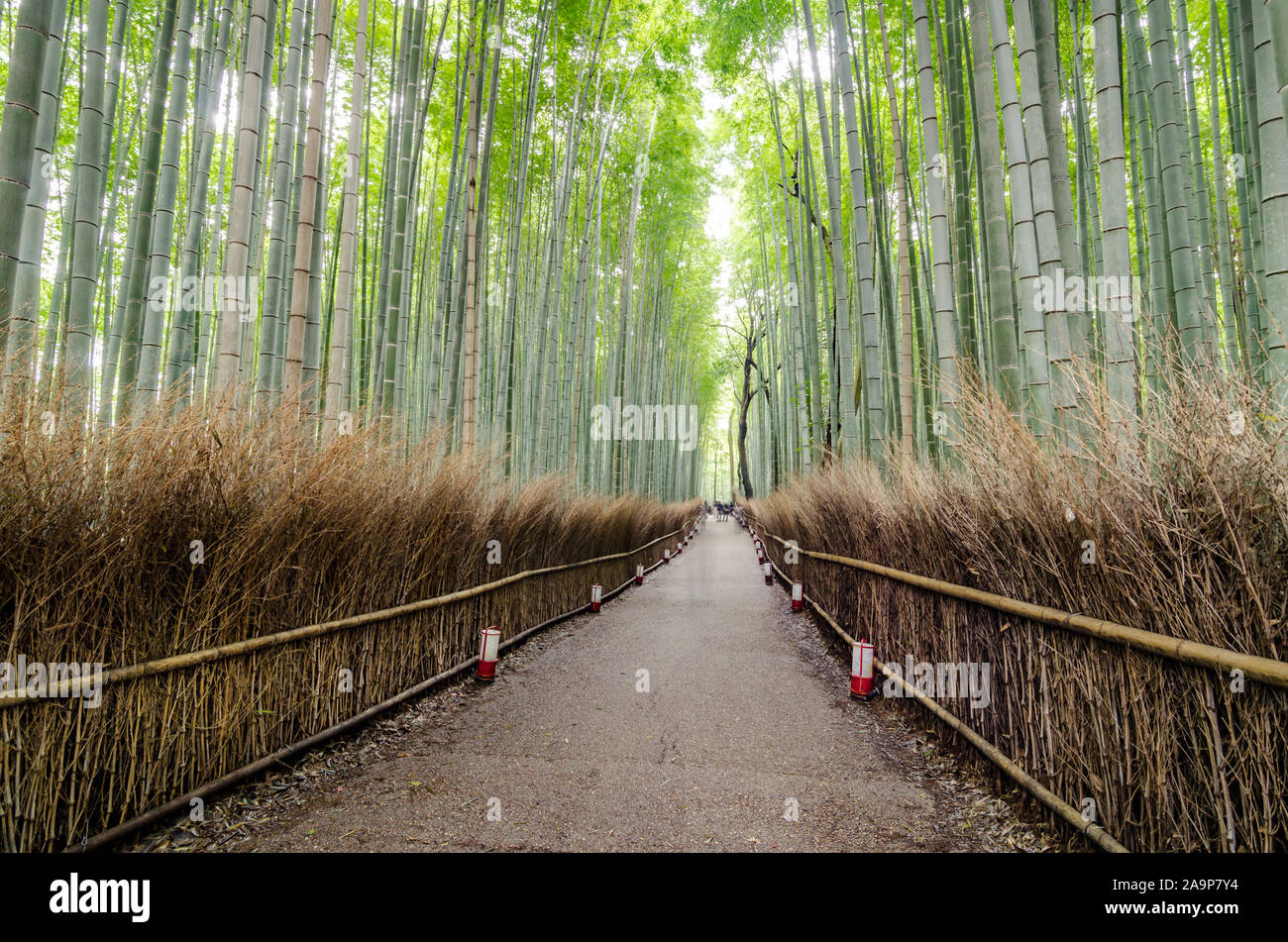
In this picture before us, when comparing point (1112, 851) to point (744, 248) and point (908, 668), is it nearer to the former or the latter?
point (908, 668)

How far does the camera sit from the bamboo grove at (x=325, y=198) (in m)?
2.30

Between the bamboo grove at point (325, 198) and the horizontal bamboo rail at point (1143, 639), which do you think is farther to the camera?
the bamboo grove at point (325, 198)

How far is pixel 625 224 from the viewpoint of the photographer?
9477mm

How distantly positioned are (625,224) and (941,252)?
7077 mm

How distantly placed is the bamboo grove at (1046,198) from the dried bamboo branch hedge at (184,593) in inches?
100.0

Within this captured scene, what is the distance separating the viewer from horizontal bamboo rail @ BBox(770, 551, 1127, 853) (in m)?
1.45

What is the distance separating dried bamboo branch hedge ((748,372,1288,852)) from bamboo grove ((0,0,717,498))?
2.65m

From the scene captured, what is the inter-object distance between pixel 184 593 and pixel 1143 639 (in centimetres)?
262

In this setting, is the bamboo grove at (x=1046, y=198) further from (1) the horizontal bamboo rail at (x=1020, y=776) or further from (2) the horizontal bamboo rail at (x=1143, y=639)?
(1) the horizontal bamboo rail at (x=1020, y=776)

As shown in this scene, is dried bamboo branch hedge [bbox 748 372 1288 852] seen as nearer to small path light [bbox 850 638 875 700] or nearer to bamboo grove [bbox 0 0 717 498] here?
small path light [bbox 850 638 875 700]

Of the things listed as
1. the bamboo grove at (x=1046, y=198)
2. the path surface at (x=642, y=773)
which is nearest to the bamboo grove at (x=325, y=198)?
the path surface at (x=642, y=773)

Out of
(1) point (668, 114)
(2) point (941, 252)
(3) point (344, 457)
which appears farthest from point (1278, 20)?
(1) point (668, 114)

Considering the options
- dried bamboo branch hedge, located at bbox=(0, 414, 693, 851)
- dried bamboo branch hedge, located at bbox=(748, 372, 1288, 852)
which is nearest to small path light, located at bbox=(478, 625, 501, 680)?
dried bamboo branch hedge, located at bbox=(0, 414, 693, 851)
